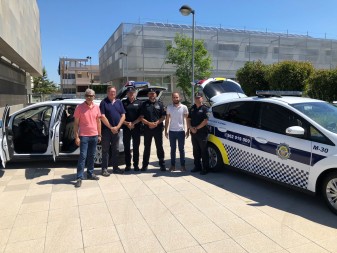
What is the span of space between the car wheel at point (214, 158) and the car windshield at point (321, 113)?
1941 mm

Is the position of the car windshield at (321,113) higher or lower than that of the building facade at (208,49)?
lower

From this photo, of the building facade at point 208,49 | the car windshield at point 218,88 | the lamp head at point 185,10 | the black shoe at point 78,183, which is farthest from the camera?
the building facade at point 208,49

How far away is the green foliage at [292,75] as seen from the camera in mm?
20891

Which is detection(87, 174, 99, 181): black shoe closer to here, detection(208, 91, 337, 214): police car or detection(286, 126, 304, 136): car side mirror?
detection(208, 91, 337, 214): police car

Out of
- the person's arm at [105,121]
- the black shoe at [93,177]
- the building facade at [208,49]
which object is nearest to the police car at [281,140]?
the person's arm at [105,121]

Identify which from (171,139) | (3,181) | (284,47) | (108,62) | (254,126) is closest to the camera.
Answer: (254,126)

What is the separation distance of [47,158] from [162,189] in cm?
288

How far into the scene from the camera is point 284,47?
41406mm

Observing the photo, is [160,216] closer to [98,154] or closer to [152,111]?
[152,111]

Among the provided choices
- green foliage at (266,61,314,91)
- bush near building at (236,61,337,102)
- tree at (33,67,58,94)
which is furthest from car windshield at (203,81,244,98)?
tree at (33,67,58,94)

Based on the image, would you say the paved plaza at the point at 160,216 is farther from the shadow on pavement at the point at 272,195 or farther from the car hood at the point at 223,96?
the car hood at the point at 223,96

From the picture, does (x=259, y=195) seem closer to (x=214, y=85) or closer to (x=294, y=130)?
(x=294, y=130)

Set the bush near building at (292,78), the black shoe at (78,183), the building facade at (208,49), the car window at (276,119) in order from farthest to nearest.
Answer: the building facade at (208,49), the bush near building at (292,78), the black shoe at (78,183), the car window at (276,119)

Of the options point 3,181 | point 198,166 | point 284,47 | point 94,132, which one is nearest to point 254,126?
point 198,166
